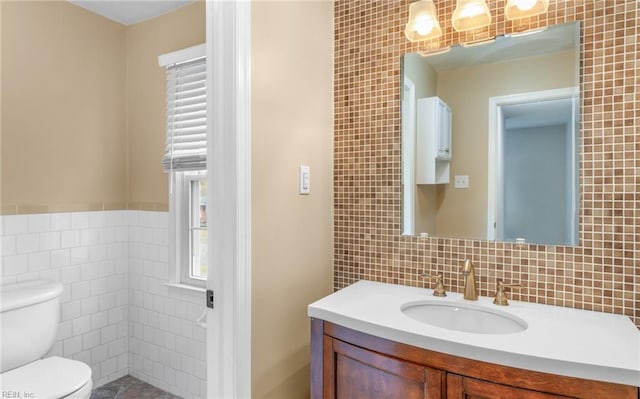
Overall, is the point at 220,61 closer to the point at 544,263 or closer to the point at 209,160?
the point at 209,160

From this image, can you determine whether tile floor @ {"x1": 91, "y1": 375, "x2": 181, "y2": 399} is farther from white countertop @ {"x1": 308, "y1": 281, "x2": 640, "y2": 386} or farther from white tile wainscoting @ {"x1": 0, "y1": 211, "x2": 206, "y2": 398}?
white countertop @ {"x1": 308, "y1": 281, "x2": 640, "y2": 386}

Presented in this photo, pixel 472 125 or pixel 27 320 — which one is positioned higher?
pixel 472 125

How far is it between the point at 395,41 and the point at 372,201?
2.33ft

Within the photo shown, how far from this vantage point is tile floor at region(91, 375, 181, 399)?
224 centimetres

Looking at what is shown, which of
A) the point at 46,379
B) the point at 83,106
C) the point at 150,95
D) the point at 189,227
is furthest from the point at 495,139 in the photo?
the point at 83,106

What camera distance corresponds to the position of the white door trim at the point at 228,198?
1117 millimetres

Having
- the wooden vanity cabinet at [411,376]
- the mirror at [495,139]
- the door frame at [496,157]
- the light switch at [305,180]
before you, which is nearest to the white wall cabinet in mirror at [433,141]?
the mirror at [495,139]

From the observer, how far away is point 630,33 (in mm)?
1128

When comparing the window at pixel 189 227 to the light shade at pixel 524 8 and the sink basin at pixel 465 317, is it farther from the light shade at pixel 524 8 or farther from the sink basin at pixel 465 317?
the light shade at pixel 524 8

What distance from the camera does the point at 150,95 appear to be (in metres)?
2.38

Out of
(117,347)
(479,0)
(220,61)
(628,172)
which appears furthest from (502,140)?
(117,347)

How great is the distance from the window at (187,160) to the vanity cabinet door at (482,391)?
5.51 feet

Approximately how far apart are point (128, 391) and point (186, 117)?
5.98 ft

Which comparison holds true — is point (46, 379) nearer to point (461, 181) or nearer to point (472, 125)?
point (461, 181)
